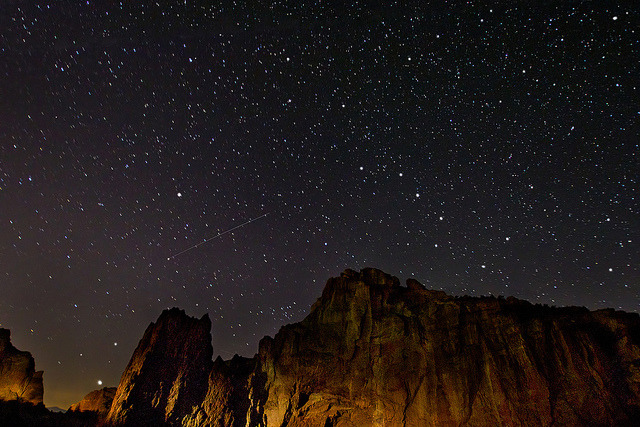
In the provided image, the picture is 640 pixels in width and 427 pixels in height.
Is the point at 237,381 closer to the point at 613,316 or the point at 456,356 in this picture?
the point at 456,356

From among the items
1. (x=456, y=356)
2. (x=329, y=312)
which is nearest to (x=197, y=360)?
(x=329, y=312)

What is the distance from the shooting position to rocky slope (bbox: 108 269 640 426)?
31828 mm

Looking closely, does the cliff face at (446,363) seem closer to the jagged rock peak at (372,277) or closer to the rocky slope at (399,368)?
the rocky slope at (399,368)

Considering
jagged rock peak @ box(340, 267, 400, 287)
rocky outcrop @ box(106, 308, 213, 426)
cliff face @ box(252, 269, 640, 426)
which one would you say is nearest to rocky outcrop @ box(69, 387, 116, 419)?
rocky outcrop @ box(106, 308, 213, 426)

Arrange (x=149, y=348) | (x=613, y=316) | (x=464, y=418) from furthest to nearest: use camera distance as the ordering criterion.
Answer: (x=149, y=348) < (x=613, y=316) < (x=464, y=418)

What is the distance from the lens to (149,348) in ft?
134

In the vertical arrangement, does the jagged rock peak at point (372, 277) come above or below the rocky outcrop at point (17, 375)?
above

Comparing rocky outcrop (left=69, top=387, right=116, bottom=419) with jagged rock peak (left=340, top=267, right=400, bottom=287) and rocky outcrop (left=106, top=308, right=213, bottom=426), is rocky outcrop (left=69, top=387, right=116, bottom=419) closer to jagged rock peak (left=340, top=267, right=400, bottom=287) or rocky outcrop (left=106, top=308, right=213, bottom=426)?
rocky outcrop (left=106, top=308, right=213, bottom=426)

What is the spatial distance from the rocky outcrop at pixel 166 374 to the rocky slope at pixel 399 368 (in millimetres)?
123

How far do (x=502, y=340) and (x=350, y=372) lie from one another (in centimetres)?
1697

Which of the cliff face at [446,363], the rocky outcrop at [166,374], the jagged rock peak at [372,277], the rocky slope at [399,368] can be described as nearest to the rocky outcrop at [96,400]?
the rocky outcrop at [166,374]

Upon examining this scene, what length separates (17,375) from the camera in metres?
38.2

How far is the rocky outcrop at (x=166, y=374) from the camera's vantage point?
36.1 m

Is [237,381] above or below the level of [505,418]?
above
